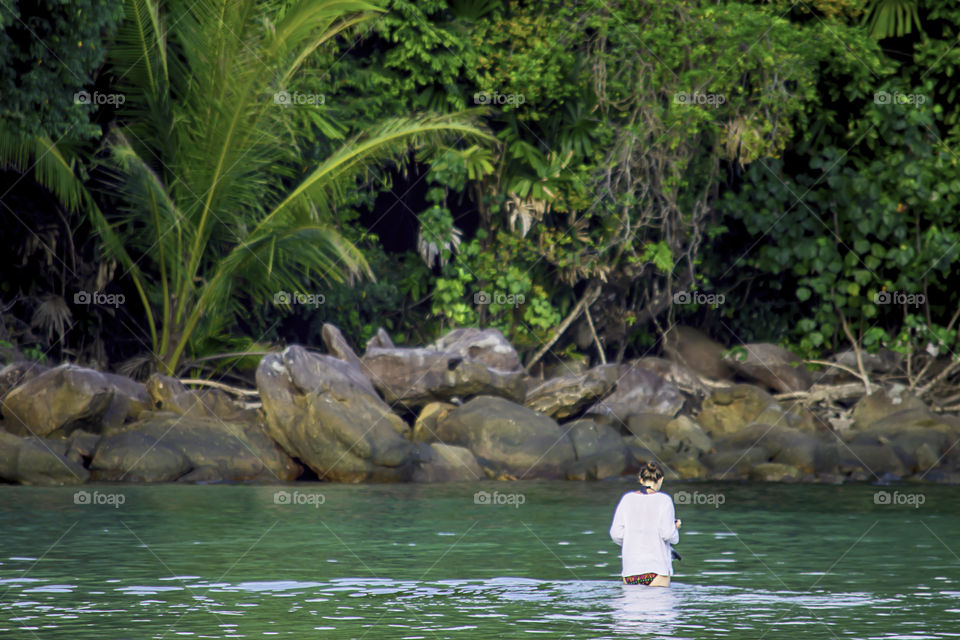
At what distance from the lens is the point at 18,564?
12234 mm

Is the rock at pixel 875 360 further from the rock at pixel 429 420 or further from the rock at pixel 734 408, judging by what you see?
the rock at pixel 429 420

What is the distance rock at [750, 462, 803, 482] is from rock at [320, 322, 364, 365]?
5.85m

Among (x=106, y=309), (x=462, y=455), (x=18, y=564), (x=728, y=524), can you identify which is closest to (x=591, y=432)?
(x=462, y=455)

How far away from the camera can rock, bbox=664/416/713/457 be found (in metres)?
21.7

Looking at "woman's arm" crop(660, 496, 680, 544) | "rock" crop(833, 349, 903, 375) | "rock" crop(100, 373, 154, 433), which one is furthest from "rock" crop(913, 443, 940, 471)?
"woman's arm" crop(660, 496, 680, 544)

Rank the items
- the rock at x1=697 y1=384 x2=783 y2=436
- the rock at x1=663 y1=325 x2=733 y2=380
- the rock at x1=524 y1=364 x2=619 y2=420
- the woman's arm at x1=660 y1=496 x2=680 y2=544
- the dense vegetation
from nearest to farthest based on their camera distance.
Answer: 1. the woman's arm at x1=660 y1=496 x2=680 y2=544
2. the dense vegetation
3. the rock at x1=524 y1=364 x2=619 y2=420
4. the rock at x1=697 y1=384 x2=783 y2=436
5. the rock at x1=663 y1=325 x2=733 y2=380

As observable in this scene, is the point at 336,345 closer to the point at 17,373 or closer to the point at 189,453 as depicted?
the point at 189,453

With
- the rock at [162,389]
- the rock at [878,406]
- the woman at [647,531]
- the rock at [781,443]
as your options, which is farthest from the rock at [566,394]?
the woman at [647,531]

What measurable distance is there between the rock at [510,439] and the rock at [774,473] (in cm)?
251

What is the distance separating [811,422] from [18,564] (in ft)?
44.4

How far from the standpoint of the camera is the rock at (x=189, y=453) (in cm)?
1941

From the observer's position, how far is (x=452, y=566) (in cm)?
1235

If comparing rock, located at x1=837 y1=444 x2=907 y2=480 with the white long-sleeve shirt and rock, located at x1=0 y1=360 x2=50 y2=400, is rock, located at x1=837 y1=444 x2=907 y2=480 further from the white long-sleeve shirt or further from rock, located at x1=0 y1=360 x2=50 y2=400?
rock, located at x1=0 y1=360 x2=50 y2=400

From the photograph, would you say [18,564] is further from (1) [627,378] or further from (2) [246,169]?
(1) [627,378]
